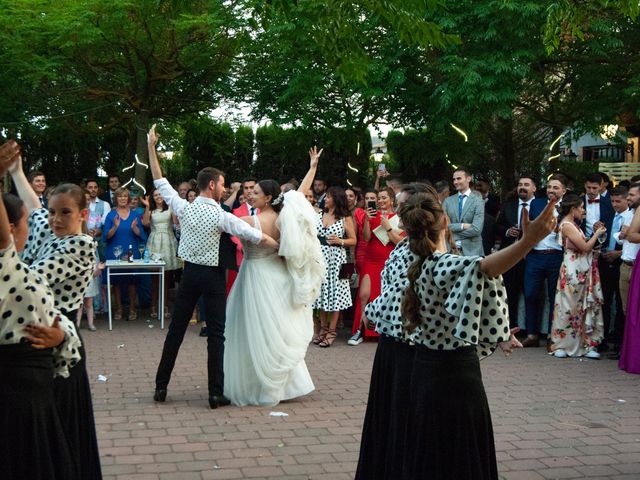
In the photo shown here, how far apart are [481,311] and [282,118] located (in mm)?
14832

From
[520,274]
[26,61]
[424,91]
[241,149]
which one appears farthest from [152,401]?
[241,149]

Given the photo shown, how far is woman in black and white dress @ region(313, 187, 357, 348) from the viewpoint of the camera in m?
11.3

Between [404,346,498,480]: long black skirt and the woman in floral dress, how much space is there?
626cm

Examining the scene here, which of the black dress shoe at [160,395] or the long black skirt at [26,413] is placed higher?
the long black skirt at [26,413]

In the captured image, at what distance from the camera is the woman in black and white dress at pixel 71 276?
4434 mm

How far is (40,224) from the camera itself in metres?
4.84

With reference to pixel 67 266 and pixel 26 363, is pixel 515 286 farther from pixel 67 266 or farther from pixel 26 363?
pixel 26 363

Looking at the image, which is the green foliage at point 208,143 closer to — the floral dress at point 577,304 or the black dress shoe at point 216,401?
the floral dress at point 577,304

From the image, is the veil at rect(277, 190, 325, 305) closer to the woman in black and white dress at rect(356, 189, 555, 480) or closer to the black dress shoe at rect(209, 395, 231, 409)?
the black dress shoe at rect(209, 395, 231, 409)

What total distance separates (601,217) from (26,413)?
341 inches

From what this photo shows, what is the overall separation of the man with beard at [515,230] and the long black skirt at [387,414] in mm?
6718

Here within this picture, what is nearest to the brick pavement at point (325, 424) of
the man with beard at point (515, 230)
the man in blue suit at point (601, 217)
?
the man in blue suit at point (601, 217)

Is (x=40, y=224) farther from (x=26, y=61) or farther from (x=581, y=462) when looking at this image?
(x=26, y=61)

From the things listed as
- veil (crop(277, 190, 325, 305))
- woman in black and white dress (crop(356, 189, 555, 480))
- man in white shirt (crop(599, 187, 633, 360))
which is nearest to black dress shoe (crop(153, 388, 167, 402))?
veil (crop(277, 190, 325, 305))
